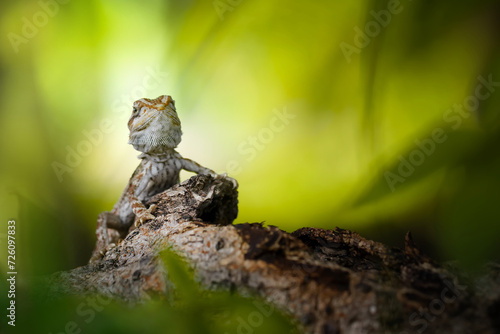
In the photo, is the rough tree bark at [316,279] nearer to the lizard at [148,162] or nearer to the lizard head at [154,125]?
the lizard at [148,162]

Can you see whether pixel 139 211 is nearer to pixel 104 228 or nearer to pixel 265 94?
pixel 104 228

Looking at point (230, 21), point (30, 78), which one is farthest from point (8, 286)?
point (230, 21)

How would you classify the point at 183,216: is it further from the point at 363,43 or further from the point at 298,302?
the point at 363,43

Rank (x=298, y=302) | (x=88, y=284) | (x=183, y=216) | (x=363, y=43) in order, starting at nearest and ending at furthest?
1. (x=298, y=302)
2. (x=88, y=284)
3. (x=183, y=216)
4. (x=363, y=43)

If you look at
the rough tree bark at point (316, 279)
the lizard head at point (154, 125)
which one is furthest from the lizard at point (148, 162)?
the rough tree bark at point (316, 279)

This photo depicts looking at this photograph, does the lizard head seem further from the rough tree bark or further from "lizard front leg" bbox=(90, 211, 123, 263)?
the rough tree bark

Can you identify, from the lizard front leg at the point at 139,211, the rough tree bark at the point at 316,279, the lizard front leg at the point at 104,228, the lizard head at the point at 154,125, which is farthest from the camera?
the lizard front leg at the point at 104,228

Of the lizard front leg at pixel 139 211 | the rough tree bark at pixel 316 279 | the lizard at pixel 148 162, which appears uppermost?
the lizard at pixel 148 162

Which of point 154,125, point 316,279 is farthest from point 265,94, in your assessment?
point 316,279
